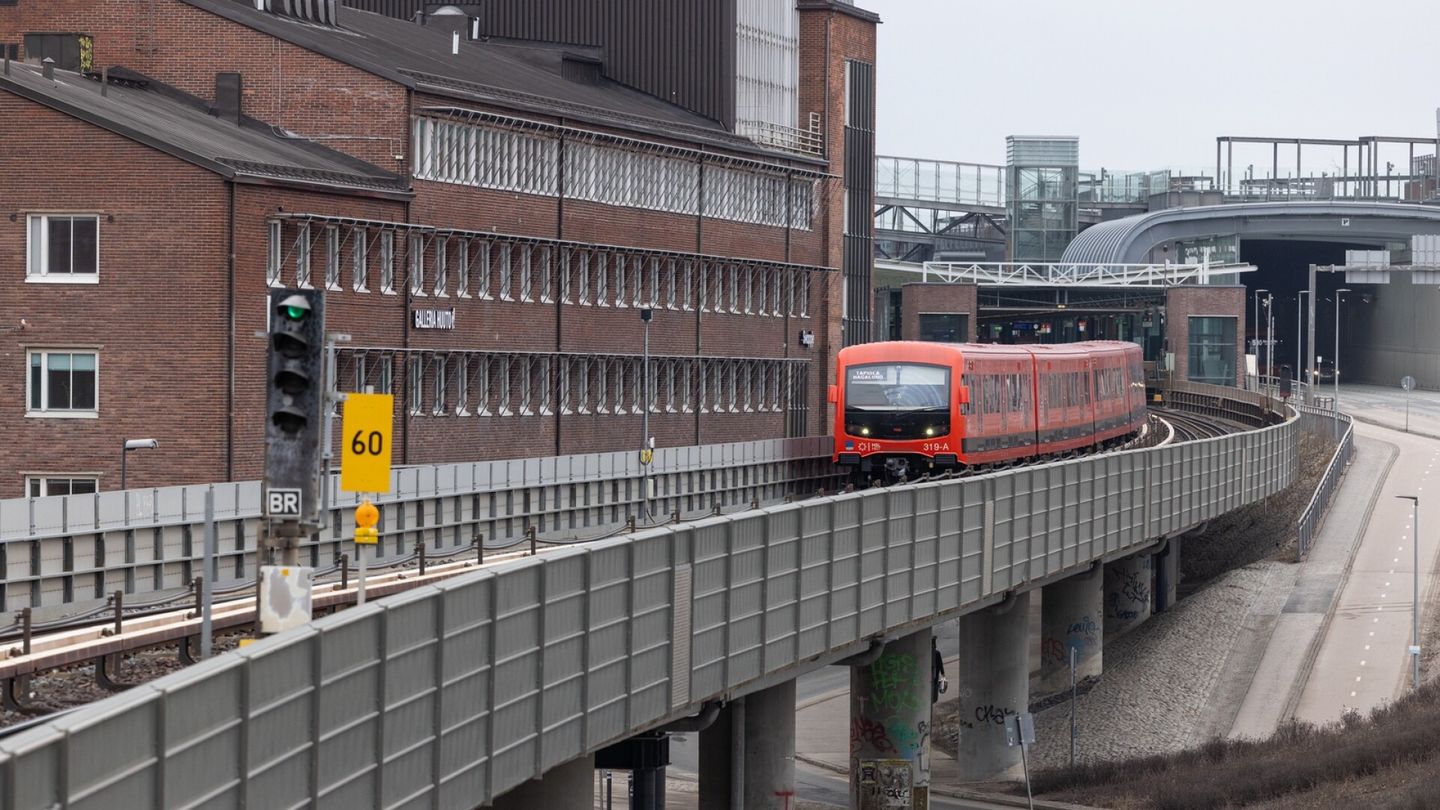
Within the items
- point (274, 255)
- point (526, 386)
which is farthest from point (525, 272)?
point (274, 255)

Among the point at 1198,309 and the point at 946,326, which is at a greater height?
the point at 1198,309

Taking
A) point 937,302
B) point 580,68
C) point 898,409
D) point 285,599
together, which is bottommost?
point 285,599

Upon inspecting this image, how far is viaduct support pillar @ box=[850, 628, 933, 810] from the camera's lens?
3297 cm

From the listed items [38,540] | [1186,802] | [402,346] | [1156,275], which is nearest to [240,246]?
[402,346]

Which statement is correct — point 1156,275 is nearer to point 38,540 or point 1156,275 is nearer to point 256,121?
point 256,121

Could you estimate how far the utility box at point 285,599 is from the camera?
15.1 m

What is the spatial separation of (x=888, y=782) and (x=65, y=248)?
22767 mm

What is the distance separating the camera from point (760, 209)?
245ft

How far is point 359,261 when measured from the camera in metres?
51.2

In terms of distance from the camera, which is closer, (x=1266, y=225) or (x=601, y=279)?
(x=601, y=279)

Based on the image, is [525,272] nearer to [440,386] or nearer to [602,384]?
[602,384]

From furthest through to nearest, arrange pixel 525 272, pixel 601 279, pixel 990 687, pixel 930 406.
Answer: pixel 601 279 → pixel 525 272 → pixel 930 406 → pixel 990 687

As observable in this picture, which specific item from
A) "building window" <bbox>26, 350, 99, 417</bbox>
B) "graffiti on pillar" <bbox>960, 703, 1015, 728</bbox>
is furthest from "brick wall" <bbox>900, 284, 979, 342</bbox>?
"graffiti on pillar" <bbox>960, 703, 1015, 728</bbox>

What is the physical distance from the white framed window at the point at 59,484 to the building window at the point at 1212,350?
7926cm
